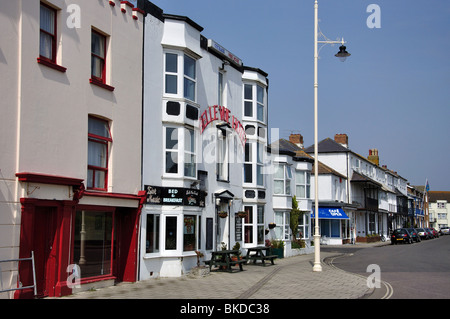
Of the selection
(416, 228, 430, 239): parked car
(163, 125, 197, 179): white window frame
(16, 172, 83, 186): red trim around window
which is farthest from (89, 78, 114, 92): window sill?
(416, 228, 430, 239): parked car

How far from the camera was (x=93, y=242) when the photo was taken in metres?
14.2

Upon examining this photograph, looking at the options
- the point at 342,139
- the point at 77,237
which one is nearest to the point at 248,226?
the point at 77,237

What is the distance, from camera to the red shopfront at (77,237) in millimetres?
11492

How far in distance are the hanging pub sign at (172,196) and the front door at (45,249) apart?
4518 mm

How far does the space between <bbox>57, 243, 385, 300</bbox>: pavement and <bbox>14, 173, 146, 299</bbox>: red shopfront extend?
0.59 meters

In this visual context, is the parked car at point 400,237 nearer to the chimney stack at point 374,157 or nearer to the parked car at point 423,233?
the parked car at point 423,233

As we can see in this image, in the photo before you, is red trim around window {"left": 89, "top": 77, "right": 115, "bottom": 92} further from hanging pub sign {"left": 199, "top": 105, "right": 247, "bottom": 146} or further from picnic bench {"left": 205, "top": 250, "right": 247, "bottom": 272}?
picnic bench {"left": 205, "top": 250, "right": 247, "bottom": 272}

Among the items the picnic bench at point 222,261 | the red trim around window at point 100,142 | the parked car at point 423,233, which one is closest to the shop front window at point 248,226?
the picnic bench at point 222,261

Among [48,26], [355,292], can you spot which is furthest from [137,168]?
[355,292]

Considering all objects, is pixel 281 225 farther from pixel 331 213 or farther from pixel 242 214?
pixel 331 213

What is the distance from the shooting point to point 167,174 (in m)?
17.6

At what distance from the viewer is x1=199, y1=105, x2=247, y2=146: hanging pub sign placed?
20.1m
